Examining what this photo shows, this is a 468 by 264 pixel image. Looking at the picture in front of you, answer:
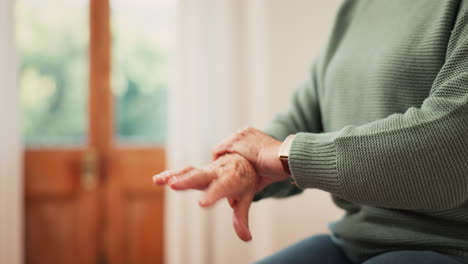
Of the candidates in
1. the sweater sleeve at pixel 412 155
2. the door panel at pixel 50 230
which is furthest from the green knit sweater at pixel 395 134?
the door panel at pixel 50 230

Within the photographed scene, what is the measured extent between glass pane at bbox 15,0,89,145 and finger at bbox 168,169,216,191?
1.69m

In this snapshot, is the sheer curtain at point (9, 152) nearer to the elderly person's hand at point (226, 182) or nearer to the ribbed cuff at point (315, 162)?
the elderly person's hand at point (226, 182)

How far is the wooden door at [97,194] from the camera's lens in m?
2.16

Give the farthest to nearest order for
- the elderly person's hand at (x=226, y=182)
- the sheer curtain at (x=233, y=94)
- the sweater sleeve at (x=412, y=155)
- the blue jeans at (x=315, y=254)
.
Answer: the sheer curtain at (x=233, y=94) < the blue jeans at (x=315, y=254) < the elderly person's hand at (x=226, y=182) < the sweater sleeve at (x=412, y=155)

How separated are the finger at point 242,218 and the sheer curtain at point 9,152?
160 centimetres

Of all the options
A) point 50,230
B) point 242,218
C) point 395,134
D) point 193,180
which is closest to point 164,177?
point 193,180

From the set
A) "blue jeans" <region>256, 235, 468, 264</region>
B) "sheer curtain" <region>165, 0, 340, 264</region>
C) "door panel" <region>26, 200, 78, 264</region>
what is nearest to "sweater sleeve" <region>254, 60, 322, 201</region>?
"blue jeans" <region>256, 235, 468, 264</region>

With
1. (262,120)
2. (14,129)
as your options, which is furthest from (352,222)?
(14,129)

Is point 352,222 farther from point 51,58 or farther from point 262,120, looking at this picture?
point 51,58

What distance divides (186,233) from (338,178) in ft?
5.31

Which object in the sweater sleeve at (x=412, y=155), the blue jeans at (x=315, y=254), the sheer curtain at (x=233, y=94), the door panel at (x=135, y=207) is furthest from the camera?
the door panel at (x=135, y=207)

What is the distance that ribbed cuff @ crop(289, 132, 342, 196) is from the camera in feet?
2.18

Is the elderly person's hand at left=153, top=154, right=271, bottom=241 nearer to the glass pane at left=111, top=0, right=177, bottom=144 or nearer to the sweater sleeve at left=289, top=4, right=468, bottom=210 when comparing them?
the sweater sleeve at left=289, top=4, right=468, bottom=210

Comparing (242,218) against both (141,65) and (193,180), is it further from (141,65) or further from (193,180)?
(141,65)
